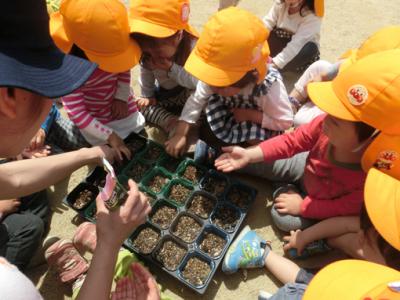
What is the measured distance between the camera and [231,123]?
2248 mm

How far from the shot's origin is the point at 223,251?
6.23 feet

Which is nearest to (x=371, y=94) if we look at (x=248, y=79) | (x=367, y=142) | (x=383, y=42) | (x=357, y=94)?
(x=357, y=94)

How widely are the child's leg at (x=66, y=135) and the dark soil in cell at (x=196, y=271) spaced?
3.55ft

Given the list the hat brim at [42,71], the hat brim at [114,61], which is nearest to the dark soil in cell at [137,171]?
the hat brim at [114,61]

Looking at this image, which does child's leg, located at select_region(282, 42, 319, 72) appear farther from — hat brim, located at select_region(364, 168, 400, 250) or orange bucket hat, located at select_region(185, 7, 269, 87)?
hat brim, located at select_region(364, 168, 400, 250)

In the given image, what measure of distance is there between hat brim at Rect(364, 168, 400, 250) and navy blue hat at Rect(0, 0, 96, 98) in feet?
3.62

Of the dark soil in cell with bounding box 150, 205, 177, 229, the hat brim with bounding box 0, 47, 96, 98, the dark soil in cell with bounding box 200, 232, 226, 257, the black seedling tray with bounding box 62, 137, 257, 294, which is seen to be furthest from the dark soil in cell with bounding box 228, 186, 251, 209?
the hat brim with bounding box 0, 47, 96, 98

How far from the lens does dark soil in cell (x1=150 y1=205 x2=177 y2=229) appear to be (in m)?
2.02

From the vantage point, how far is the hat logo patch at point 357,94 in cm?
140

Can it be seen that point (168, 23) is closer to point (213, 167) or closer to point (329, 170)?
point (213, 167)

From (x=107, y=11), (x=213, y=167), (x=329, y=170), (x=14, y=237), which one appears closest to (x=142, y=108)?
(x=213, y=167)

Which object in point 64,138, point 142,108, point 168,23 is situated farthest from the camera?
point 142,108

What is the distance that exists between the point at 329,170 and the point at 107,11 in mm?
1386

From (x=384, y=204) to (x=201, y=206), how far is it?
40.5 inches
